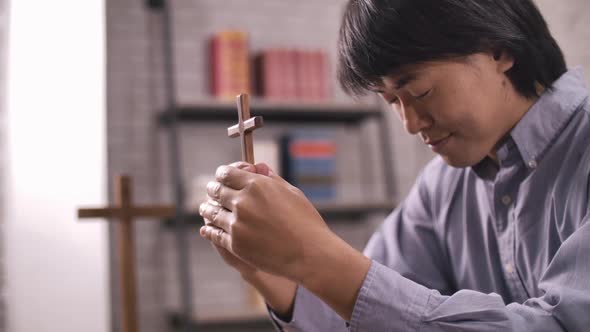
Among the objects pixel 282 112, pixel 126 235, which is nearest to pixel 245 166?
pixel 126 235

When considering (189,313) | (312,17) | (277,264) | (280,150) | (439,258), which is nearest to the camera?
(277,264)

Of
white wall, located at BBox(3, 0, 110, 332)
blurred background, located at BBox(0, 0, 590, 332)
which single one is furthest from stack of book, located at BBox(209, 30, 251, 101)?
white wall, located at BBox(3, 0, 110, 332)

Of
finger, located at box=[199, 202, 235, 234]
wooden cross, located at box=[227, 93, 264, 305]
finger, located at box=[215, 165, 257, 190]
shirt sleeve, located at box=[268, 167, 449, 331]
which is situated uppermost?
wooden cross, located at box=[227, 93, 264, 305]

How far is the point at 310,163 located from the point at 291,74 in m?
0.40

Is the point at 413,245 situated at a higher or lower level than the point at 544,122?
lower

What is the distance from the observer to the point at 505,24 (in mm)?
1015

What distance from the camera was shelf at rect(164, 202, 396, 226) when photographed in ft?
9.77

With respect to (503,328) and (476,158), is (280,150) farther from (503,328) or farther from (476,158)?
(503,328)

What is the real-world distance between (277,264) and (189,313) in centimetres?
206

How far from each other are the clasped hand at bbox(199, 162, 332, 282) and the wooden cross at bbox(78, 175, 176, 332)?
59cm

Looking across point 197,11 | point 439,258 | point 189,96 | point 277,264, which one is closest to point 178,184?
point 189,96

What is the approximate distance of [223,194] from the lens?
0.79 meters

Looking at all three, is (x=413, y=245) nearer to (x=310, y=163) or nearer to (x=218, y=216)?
(x=218, y=216)

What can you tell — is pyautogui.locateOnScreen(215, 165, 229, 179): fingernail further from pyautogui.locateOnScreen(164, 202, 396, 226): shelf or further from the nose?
pyautogui.locateOnScreen(164, 202, 396, 226): shelf
